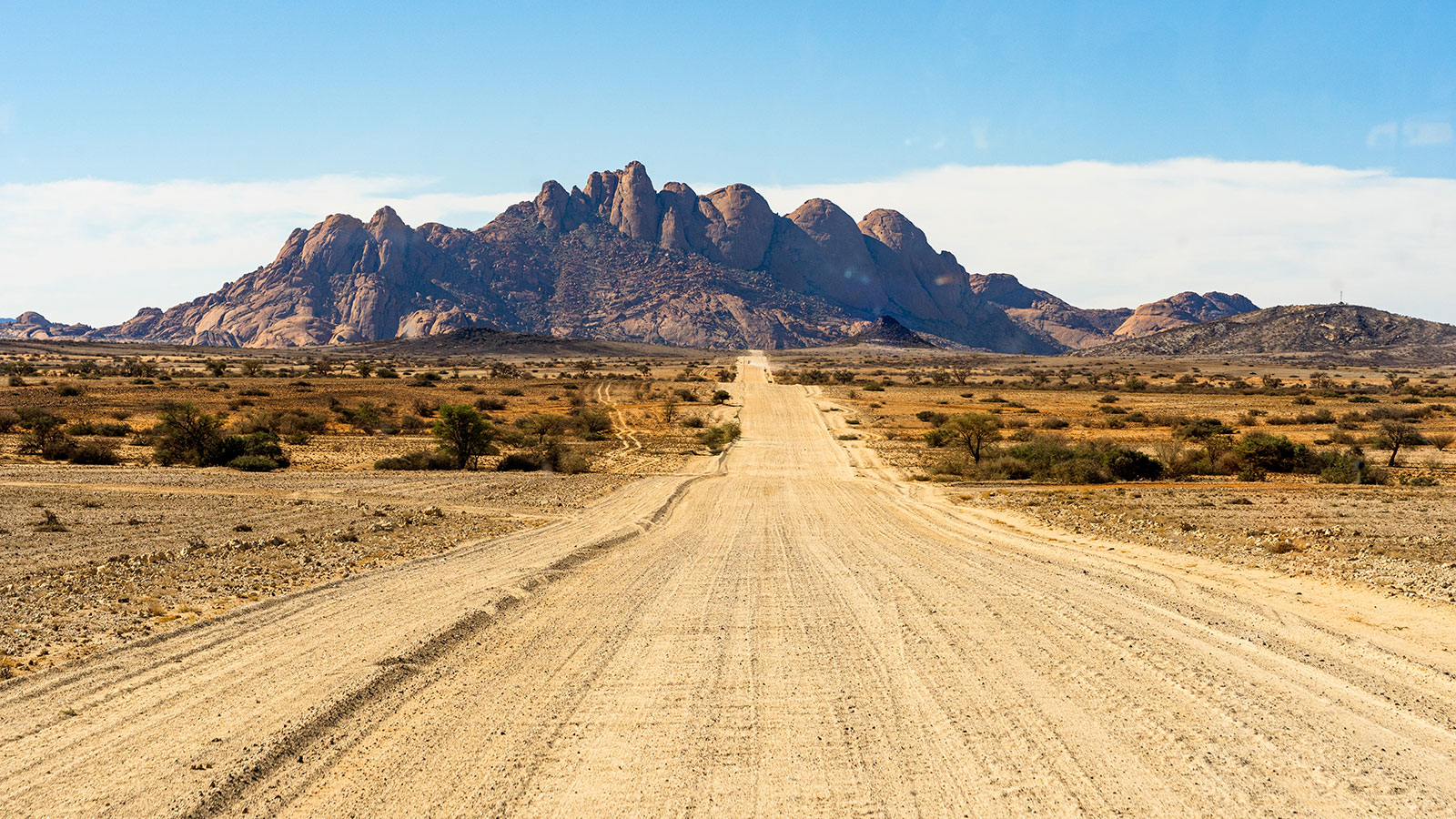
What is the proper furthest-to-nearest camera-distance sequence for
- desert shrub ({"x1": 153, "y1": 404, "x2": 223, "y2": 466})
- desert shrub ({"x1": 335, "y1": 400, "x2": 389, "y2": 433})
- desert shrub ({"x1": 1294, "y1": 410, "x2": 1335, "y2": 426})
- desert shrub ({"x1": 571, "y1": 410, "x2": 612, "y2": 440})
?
desert shrub ({"x1": 1294, "y1": 410, "x2": 1335, "y2": 426})
desert shrub ({"x1": 335, "y1": 400, "x2": 389, "y2": 433})
desert shrub ({"x1": 571, "y1": 410, "x2": 612, "y2": 440})
desert shrub ({"x1": 153, "y1": 404, "x2": 223, "y2": 466})

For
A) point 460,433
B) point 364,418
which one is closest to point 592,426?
point 364,418

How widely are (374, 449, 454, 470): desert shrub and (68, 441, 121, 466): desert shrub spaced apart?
26.5 ft

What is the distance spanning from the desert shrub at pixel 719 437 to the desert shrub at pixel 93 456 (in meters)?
20.1

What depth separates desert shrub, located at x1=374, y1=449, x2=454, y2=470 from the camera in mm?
26750

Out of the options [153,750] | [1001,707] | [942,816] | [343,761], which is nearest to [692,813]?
[942,816]

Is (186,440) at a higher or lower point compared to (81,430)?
higher

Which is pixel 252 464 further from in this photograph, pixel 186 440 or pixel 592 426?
pixel 592 426

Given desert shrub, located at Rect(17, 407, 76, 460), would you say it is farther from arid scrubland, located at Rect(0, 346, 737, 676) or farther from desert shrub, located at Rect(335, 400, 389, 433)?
desert shrub, located at Rect(335, 400, 389, 433)

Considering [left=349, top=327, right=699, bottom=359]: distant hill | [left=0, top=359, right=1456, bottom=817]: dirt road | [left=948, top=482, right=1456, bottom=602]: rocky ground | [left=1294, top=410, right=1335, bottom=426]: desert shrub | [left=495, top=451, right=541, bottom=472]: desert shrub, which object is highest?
[left=349, top=327, right=699, bottom=359]: distant hill

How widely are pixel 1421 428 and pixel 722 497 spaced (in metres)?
37.7

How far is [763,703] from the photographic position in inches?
282

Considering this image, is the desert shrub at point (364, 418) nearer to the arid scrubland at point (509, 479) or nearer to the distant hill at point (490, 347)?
the arid scrubland at point (509, 479)

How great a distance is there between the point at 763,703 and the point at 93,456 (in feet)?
92.6

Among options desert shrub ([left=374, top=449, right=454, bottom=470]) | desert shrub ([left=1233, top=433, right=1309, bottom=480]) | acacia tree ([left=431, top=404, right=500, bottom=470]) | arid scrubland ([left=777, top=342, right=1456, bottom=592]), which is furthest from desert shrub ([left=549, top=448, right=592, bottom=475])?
desert shrub ([left=1233, top=433, right=1309, bottom=480])
